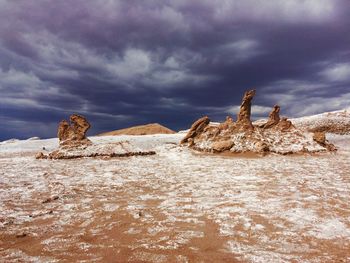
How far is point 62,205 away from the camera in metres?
6.04

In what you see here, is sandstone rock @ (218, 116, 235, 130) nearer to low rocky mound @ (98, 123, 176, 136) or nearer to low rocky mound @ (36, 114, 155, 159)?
low rocky mound @ (36, 114, 155, 159)

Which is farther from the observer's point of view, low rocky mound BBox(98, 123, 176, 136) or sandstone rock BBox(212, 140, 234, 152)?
low rocky mound BBox(98, 123, 176, 136)

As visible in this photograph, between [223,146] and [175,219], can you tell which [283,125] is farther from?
[175,219]

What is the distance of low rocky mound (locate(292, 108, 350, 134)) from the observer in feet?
93.8

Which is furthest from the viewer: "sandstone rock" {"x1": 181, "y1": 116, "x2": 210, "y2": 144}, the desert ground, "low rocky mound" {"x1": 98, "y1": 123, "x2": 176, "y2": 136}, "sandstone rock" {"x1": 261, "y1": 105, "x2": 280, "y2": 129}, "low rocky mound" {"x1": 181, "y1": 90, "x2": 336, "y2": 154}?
"low rocky mound" {"x1": 98, "y1": 123, "x2": 176, "y2": 136}

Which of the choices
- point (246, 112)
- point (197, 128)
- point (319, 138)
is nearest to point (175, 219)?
point (246, 112)

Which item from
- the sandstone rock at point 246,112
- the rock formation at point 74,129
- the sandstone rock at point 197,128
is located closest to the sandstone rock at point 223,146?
the sandstone rock at point 246,112

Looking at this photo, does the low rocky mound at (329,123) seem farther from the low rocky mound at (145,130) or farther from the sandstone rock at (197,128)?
the low rocky mound at (145,130)

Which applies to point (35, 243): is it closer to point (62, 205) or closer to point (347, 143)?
point (62, 205)

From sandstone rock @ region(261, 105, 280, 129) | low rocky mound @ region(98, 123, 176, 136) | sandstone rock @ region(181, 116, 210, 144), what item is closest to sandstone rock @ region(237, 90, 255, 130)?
sandstone rock @ region(261, 105, 280, 129)

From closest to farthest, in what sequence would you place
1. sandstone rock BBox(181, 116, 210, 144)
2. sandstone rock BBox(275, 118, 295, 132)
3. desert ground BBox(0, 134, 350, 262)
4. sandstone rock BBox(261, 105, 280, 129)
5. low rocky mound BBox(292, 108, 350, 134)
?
desert ground BBox(0, 134, 350, 262) < sandstone rock BBox(275, 118, 295, 132) < sandstone rock BBox(261, 105, 280, 129) < sandstone rock BBox(181, 116, 210, 144) < low rocky mound BBox(292, 108, 350, 134)

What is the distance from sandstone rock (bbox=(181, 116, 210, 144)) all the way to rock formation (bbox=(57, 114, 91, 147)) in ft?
20.9

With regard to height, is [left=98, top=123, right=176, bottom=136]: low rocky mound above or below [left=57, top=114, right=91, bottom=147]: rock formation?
above

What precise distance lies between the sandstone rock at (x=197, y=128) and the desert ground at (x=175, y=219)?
37.1 ft
